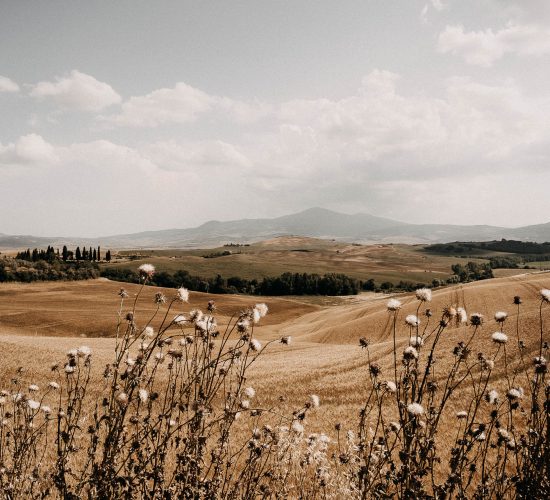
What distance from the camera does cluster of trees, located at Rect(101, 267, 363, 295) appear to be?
127 m

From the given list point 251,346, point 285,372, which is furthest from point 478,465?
point 285,372

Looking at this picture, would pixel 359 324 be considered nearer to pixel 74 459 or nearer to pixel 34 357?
pixel 34 357

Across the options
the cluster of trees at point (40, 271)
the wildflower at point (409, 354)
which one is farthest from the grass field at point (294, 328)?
the wildflower at point (409, 354)

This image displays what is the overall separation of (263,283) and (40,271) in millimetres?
64567

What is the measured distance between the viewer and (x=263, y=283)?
132 m

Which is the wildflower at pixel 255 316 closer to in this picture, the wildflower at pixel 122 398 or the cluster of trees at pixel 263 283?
the wildflower at pixel 122 398

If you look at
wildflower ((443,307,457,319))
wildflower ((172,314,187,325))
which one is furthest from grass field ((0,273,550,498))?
wildflower ((443,307,457,319))

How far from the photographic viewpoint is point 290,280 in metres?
132

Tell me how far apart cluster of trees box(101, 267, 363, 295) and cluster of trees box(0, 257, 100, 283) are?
29.3ft

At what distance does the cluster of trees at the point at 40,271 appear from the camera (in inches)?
4183

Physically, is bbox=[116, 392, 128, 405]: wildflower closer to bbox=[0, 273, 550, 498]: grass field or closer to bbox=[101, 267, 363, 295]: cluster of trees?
bbox=[0, 273, 550, 498]: grass field

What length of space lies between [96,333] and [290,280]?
263 feet

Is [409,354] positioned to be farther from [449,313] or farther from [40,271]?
[40,271]

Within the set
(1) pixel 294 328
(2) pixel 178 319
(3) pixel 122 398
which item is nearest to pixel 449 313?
(2) pixel 178 319
